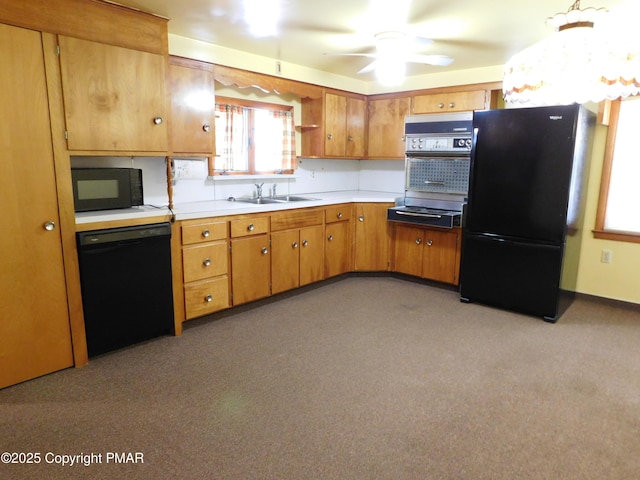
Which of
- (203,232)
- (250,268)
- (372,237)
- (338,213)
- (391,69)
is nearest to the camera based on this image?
(391,69)

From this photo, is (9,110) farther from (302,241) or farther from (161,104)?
(302,241)

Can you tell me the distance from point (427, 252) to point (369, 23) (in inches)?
92.6

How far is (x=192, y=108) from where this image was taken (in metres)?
3.39

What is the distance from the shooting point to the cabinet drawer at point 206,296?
327cm

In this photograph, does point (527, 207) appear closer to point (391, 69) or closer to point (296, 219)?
point (391, 69)

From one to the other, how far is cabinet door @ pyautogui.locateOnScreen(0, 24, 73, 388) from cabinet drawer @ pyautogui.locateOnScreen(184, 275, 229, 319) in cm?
87

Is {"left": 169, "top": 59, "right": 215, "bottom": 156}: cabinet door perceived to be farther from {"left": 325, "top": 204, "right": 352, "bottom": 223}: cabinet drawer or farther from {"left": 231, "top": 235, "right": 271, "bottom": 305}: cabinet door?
{"left": 325, "top": 204, "right": 352, "bottom": 223}: cabinet drawer

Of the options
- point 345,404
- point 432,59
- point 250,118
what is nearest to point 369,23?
point 432,59

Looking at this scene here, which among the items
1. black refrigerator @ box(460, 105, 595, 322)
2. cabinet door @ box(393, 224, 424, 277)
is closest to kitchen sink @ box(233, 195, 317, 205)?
cabinet door @ box(393, 224, 424, 277)

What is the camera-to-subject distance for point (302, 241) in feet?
13.5

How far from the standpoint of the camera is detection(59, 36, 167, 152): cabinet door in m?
2.53

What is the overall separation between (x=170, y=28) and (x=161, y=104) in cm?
67

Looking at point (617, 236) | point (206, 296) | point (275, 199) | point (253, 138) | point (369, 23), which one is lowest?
point (206, 296)

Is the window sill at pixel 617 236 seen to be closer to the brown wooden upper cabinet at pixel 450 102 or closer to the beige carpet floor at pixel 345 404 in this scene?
the beige carpet floor at pixel 345 404
